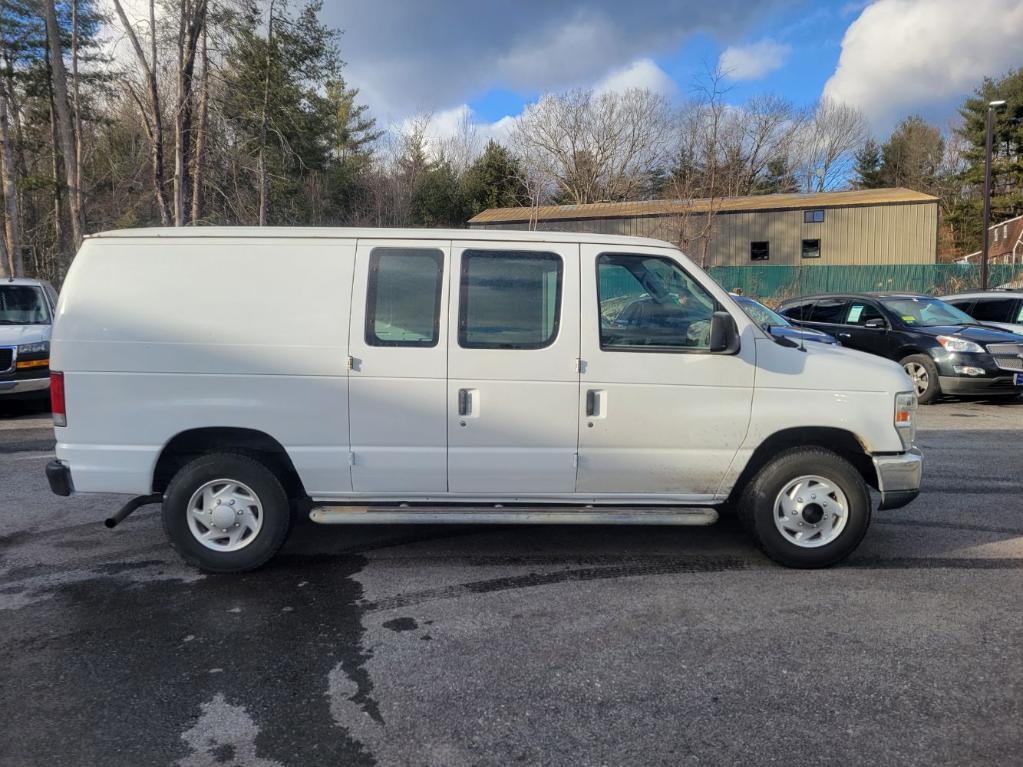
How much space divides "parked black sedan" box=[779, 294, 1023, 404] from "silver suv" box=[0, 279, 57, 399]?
39.8 feet

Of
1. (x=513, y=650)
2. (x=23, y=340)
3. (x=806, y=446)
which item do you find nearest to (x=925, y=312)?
(x=806, y=446)

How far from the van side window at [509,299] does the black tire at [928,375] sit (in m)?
8.66

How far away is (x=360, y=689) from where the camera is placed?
3.30 metres

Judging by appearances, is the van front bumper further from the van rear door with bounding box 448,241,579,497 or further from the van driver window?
the van rear door with bounding box 448,241,579,497

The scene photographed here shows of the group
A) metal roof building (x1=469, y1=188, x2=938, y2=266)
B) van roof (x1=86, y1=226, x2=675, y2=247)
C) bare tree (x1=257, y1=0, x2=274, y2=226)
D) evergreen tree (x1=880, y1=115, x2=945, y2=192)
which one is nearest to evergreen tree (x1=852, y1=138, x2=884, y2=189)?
evergreen tree (x1=880, y1=115, x2=945, y2=192)

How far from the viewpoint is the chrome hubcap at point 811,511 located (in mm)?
4598

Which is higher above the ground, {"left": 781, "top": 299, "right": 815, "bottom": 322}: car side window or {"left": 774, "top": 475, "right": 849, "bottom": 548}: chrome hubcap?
{"left": 781, "top": 299, "right": 815, "bottom": 322}: car side window

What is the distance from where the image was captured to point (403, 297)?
4.50 metres

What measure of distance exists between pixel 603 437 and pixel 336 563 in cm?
191

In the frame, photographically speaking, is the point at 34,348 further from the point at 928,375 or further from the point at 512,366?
the point at 928,375

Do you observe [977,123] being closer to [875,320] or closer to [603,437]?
[875,320]

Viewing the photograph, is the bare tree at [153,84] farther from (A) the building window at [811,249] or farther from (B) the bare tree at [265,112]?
(A) the building window at [811,249]

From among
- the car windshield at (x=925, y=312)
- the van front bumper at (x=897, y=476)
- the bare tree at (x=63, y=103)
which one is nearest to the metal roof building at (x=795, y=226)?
the bare tree at (x=63, y=103)

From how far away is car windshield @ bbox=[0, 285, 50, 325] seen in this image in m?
11.0
